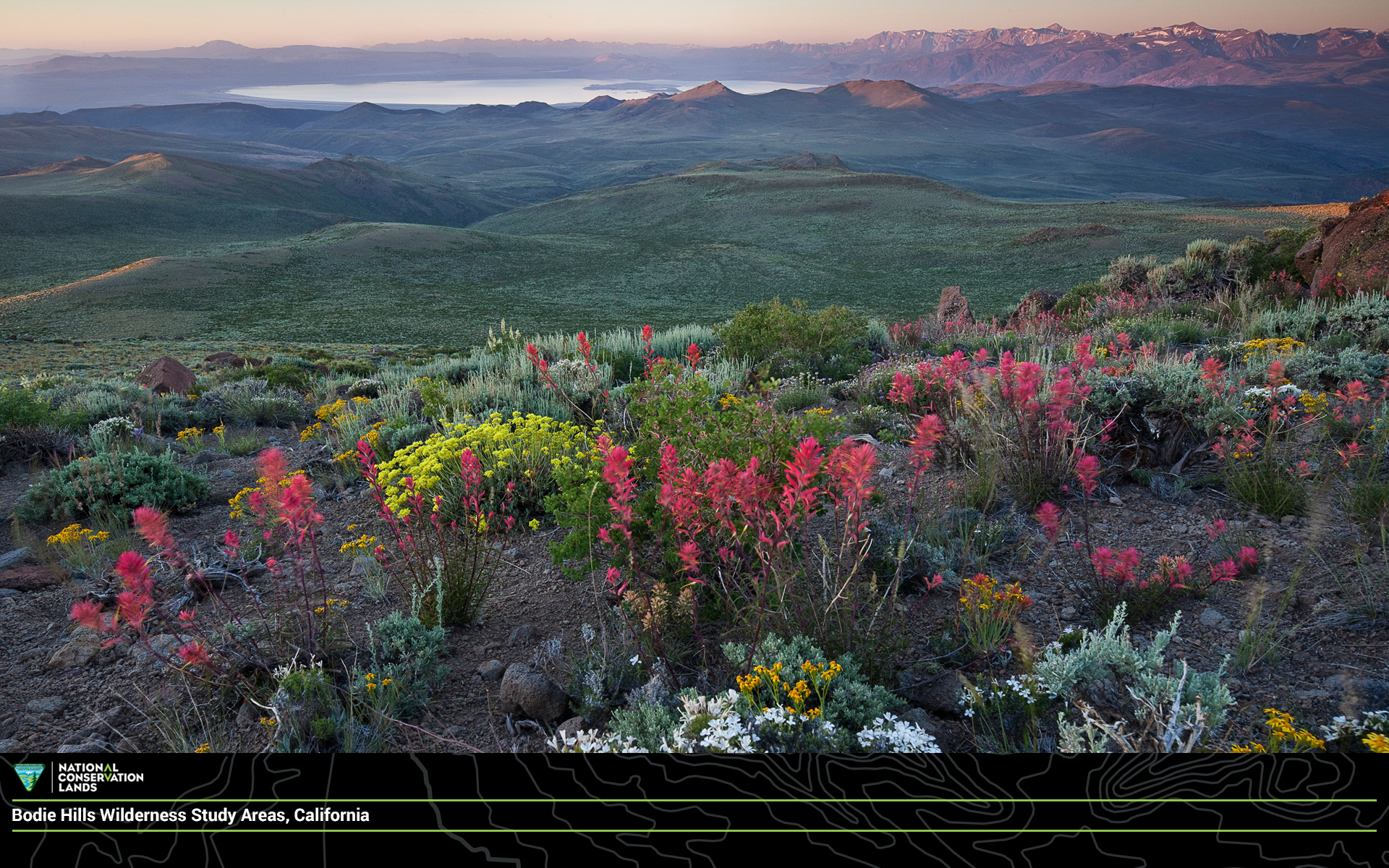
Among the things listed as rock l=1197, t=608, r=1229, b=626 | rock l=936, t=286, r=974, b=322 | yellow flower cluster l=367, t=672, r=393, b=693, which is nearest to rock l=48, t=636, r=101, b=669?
yellow flower cluster l=367, t=672, r=393, b=693

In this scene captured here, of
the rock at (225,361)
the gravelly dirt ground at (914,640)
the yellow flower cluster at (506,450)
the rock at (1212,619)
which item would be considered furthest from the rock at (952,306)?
the rock at (225,361)

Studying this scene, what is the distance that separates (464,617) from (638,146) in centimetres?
17980

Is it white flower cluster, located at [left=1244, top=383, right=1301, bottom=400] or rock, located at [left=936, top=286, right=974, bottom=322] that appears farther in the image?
rock, located at [left=936, top=286, right=974, bottom=322]

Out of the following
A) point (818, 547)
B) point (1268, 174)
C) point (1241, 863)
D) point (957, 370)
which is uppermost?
point (1268, 174)

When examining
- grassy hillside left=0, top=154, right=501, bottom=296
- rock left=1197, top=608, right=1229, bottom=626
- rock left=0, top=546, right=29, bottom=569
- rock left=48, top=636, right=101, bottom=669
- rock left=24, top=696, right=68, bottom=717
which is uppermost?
grassy hillside left=0, top=154, right=501, bottom=296

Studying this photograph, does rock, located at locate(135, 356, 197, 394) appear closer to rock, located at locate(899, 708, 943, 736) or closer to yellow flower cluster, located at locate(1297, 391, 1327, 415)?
rock, located at locate(899, 708, 943, 736)

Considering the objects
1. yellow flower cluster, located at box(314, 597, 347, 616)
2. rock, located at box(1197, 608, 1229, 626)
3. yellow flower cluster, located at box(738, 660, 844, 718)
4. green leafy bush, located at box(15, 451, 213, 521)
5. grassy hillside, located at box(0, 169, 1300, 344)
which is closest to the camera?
yellow flower cluster, located at box(738, 660, 844, 718)

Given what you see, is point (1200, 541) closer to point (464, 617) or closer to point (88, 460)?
point (464, 617)

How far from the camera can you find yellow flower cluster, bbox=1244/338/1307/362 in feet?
18.6

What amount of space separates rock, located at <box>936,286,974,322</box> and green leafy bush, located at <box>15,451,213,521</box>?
1241 centimetres

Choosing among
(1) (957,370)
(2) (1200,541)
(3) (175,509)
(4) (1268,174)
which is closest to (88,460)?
(3) (175,509)

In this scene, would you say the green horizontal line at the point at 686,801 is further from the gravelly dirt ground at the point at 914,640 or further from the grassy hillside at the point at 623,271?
the grassy hillside at the point at 623,271

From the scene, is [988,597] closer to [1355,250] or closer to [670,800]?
[670,800]

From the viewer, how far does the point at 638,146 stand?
168m
